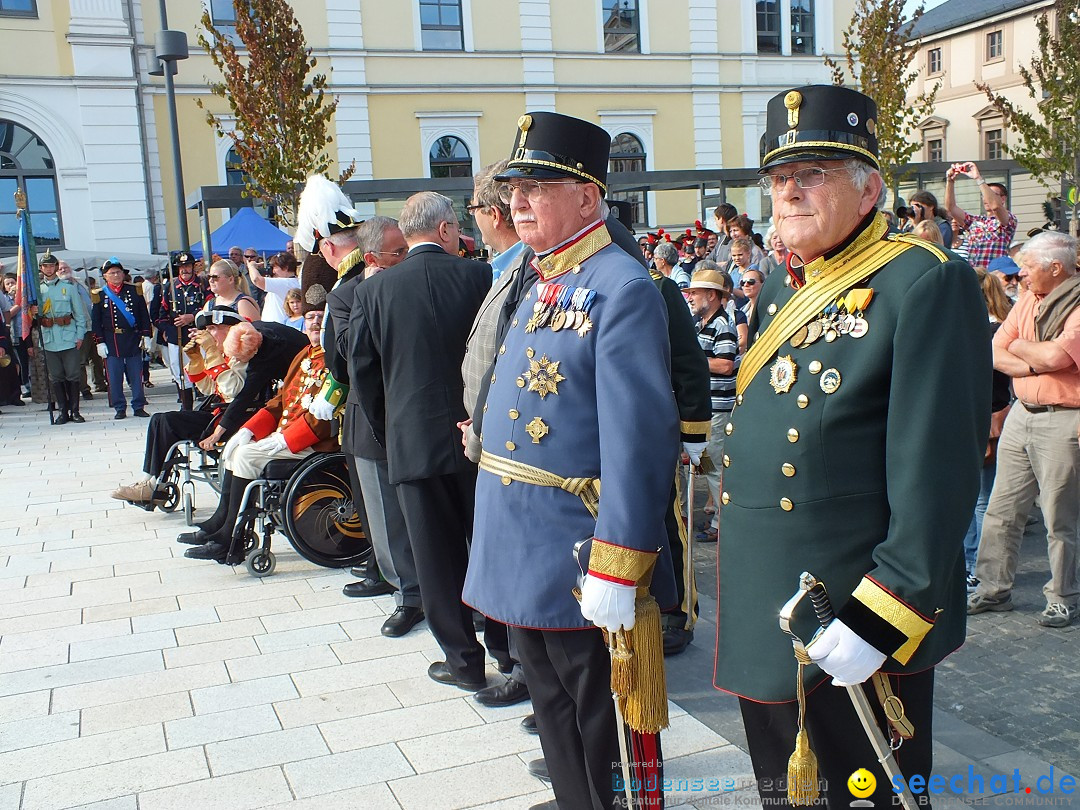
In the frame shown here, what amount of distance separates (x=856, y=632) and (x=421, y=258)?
9.47ft

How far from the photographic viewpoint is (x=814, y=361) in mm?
→ 2113

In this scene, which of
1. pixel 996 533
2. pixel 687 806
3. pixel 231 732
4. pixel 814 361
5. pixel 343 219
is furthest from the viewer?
pixel 343 219

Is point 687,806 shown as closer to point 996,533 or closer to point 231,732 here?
point 231,732

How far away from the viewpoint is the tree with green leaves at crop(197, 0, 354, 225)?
50.1 feet

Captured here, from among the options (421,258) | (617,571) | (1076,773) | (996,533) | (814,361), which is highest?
(421,258)

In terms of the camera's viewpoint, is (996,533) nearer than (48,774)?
No

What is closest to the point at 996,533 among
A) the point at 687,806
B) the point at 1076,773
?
the point at 1076,773

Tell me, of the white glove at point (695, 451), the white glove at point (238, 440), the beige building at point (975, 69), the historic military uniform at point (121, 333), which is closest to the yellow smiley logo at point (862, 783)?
the white glove at point (695, 451)

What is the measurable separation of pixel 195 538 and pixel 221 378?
102 centimetres

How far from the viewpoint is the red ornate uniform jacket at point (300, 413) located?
5.86m

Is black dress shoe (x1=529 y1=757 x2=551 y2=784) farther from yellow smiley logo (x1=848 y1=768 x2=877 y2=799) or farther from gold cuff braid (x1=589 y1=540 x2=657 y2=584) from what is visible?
yellow smiley logo (x1=848 y1=768 x2=877 y2=799)

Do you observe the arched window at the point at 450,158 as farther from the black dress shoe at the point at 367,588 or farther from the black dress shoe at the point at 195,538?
the black dress shoe at the point at 367,588

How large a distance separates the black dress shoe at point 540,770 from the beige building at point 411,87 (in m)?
18.3

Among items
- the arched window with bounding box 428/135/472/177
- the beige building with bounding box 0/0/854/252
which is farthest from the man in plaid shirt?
the arched window with bounding box 428/135/472/177
